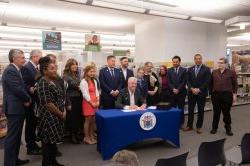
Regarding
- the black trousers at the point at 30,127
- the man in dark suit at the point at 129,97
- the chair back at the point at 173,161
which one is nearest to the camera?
the chair back at the point at 173,161

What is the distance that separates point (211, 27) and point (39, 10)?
5.36 meters

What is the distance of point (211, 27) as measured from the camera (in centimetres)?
846

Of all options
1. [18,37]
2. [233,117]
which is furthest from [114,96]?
[18,37]

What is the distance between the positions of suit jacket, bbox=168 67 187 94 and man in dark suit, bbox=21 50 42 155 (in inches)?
107

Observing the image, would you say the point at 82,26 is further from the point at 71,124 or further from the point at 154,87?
the point at 71,124

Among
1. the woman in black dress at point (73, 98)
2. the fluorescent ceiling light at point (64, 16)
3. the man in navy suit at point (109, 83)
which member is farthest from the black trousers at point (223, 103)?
the fluorescent ceiling light at point (64, 16)

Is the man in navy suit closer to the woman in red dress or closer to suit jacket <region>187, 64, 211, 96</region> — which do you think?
the woman in red dress

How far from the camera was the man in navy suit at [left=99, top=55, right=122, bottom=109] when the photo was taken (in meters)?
4.83

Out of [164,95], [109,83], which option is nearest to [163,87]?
[164,95]

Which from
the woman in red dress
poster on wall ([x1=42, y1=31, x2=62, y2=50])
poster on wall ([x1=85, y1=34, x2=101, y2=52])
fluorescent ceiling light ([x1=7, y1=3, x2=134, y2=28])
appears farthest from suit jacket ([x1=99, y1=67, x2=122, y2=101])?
poster on wall ([x1=42, y1=31, x2=62, y2=50])

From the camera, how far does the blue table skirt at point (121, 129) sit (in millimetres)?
3684

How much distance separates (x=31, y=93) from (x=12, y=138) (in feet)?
2.37

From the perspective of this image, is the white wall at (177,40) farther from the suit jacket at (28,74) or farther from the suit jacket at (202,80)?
the suit jacket at (28,74)

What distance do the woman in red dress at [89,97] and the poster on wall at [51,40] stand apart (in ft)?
10.1
